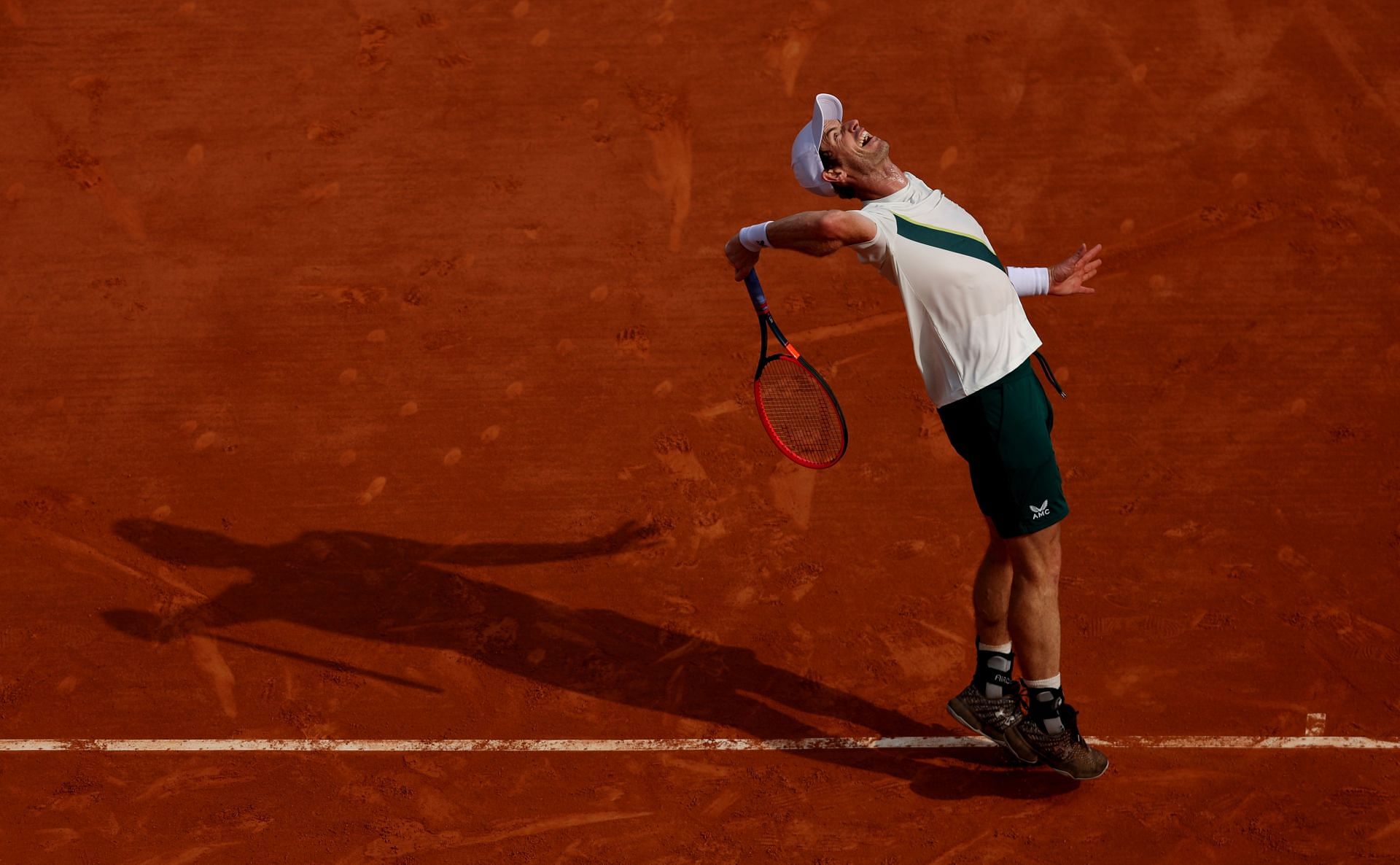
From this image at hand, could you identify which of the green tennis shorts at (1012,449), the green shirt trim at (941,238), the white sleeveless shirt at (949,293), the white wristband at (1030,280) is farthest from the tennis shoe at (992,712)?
the green shirt trim at (941,238)

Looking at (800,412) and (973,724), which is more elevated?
(800,412)

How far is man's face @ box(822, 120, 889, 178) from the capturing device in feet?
14.5

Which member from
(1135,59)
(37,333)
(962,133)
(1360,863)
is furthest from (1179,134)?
(37,333)

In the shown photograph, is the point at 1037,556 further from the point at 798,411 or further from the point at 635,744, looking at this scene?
the point at 635,744

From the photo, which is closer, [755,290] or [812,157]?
[812,157]

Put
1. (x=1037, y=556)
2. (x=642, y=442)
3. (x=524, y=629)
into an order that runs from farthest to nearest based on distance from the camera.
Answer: (x=642, y=442), (x=524, y=629), (x=1037, y=556)

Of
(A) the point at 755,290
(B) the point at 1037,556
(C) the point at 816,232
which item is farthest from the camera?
(A) the point at 755,290

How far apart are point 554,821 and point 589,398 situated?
2164 mm

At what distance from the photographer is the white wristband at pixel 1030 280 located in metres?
4.77

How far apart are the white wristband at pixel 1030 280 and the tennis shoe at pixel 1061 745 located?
4.97 ft

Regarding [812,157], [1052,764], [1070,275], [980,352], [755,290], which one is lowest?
[1052,764]

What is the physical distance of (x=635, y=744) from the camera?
16.8 ft

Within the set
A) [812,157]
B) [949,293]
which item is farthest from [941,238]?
[812,157]

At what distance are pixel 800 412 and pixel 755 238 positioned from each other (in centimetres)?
104
